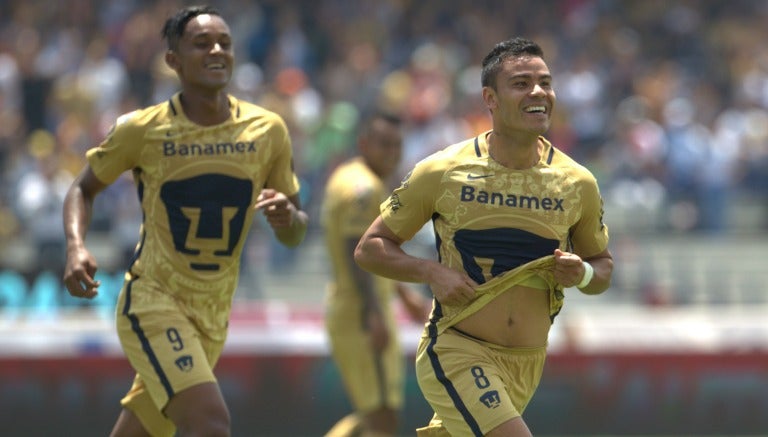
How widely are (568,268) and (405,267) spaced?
761mm

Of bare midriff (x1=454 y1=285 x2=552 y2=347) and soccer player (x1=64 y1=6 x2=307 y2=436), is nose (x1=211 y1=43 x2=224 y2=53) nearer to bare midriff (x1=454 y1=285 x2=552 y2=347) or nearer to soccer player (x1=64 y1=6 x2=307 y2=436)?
soccer player (x1=64 y1=6 x2=307 y2=436)

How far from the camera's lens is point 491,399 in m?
6.48

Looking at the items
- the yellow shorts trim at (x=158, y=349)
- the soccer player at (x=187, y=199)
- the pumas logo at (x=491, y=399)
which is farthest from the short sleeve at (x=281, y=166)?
the pumas logo at (x=491, y=399)

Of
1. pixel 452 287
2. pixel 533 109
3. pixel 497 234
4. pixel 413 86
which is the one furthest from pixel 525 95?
pixel 413 86

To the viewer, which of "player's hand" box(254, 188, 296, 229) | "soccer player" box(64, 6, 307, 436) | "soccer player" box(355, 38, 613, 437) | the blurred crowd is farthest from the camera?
the blurred crowd

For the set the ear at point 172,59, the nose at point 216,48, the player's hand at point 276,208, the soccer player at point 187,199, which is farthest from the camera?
the ear at point 172,59

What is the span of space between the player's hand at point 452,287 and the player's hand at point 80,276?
1702mm

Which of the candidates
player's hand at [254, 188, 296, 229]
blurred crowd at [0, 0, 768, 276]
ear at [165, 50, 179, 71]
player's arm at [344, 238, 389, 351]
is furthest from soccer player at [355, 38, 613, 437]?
blurred crowd at [0, 0, 768, 276]

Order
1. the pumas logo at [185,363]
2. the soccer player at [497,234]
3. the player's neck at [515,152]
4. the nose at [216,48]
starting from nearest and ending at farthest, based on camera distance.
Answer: the soccer player at [497,234]
the player's neck at [515,152]
the pumas logo at [185,363]
the nose at [216,48]

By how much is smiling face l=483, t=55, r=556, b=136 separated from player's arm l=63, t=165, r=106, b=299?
84.9 inches

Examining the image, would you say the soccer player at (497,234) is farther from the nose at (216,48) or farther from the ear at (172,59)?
the ear at (172,59)

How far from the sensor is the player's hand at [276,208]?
7.45 metres

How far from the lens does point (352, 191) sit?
10.4m

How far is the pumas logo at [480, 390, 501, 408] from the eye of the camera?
6461 mm
